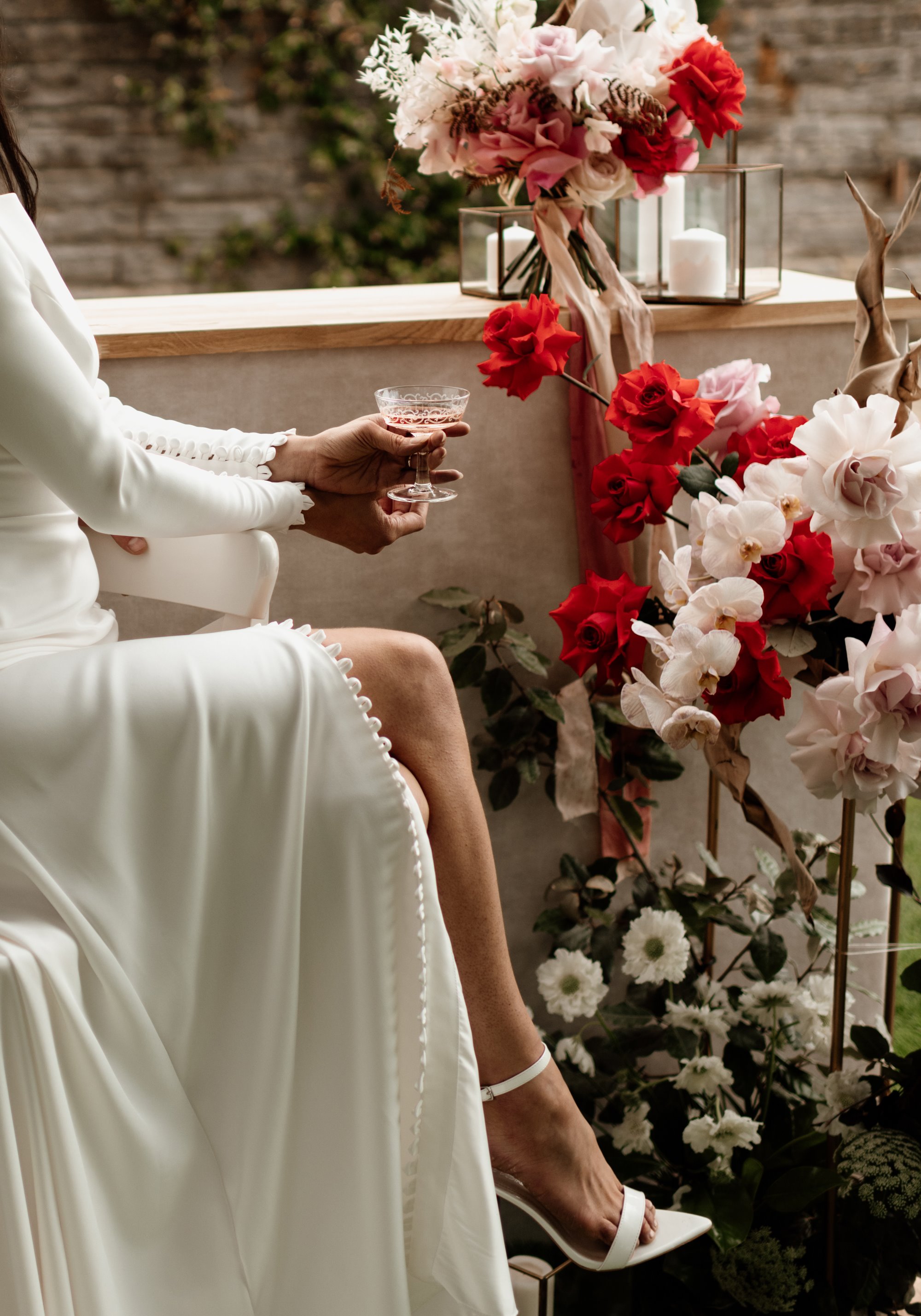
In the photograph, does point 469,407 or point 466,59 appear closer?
point 466,59

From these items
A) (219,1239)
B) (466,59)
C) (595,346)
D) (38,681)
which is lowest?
(219,1239)

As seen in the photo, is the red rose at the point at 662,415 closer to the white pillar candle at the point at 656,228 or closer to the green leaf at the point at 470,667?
the green leaf at the point at 470,667

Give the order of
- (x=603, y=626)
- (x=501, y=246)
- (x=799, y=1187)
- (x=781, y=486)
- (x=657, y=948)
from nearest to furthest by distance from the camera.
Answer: (x=781, y=486) < (x=603, y=626) < (x=799, y=1187) < (x=657, y=948) < (x=501, y=246)

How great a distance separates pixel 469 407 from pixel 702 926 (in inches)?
30.4

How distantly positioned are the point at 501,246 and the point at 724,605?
90 centimetres

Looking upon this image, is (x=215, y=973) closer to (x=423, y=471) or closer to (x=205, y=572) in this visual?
(x=205, y=572)

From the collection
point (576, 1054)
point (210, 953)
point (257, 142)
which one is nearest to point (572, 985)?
point (576, 1054)

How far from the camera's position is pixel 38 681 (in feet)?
3.52

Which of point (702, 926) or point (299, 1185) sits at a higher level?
point (299, 1185)

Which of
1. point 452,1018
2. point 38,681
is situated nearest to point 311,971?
point 452,1018

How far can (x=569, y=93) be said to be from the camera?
1.56m

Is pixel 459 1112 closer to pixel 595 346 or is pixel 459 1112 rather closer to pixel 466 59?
pixel 595 346

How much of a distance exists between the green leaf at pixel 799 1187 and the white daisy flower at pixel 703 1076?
0.13m

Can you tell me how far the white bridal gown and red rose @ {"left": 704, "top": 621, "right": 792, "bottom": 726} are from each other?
0.31 meters
